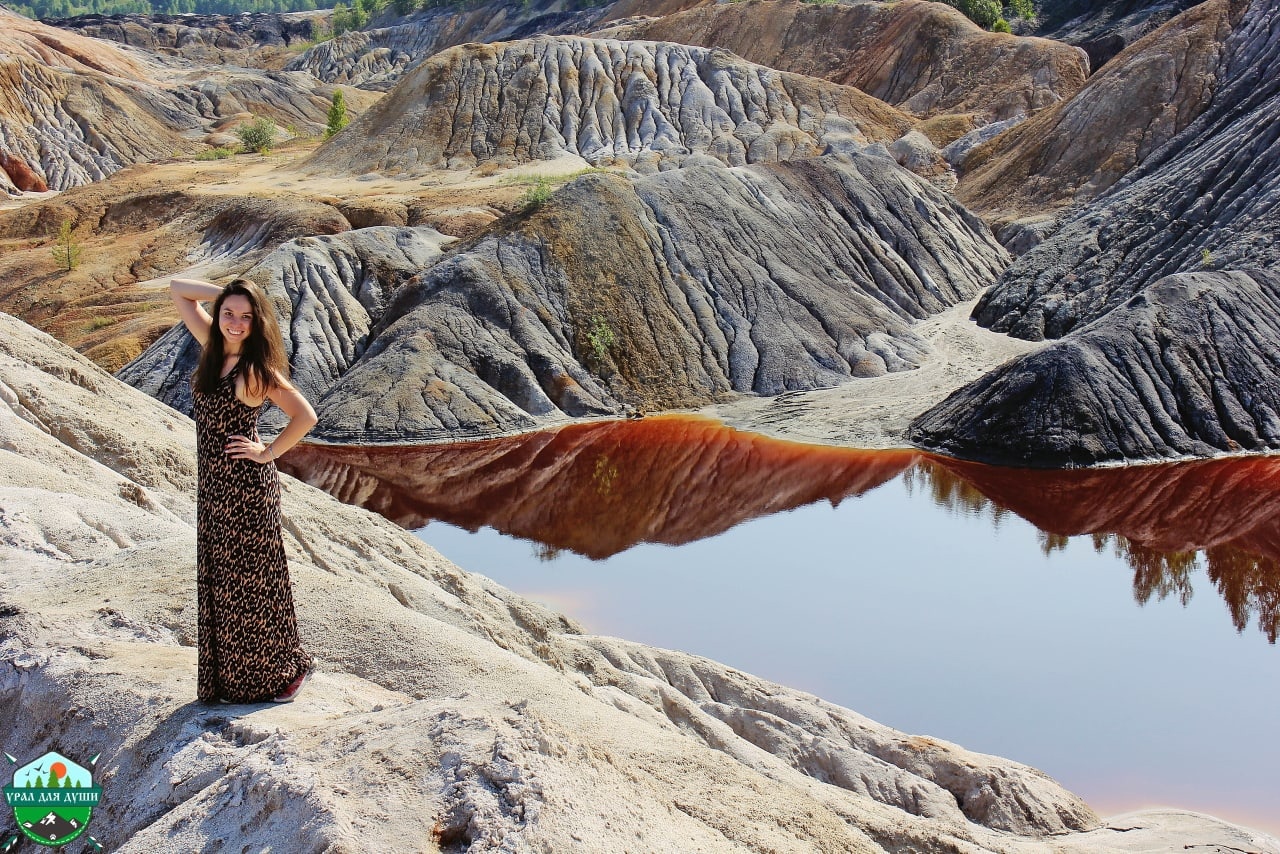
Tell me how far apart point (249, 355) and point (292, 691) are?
76.9 inches

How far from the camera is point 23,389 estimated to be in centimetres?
1205

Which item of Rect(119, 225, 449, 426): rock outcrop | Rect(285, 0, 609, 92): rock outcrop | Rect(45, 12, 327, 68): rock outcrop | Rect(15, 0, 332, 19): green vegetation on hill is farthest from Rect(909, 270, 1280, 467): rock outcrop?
Rect(15, 0, 332, 19): green vegetation on hill

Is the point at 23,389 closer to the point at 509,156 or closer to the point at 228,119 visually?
the point at 509,156

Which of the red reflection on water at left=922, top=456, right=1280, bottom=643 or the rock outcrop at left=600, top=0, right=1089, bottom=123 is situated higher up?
the rock outcrop at left=600, top=0, right=1089, bottom=123

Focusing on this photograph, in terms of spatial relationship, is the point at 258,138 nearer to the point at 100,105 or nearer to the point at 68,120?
the point at 68,120

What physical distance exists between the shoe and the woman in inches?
2.3

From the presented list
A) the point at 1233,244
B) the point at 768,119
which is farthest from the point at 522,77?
the point at 1233,244

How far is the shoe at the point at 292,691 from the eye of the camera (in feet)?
21.5

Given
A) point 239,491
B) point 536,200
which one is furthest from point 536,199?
point 239,491

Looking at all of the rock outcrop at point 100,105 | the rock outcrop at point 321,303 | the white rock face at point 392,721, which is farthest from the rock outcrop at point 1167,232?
the rock outcrop at point 100,105

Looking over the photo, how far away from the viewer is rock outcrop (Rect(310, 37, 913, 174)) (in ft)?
176

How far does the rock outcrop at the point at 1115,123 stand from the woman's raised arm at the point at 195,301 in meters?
40.3

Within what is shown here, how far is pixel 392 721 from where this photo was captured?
19.0 feet

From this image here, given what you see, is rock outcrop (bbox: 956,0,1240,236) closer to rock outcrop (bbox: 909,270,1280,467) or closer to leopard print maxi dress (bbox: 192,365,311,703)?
rock outcrop (bbox: 909,270,1280,467)
